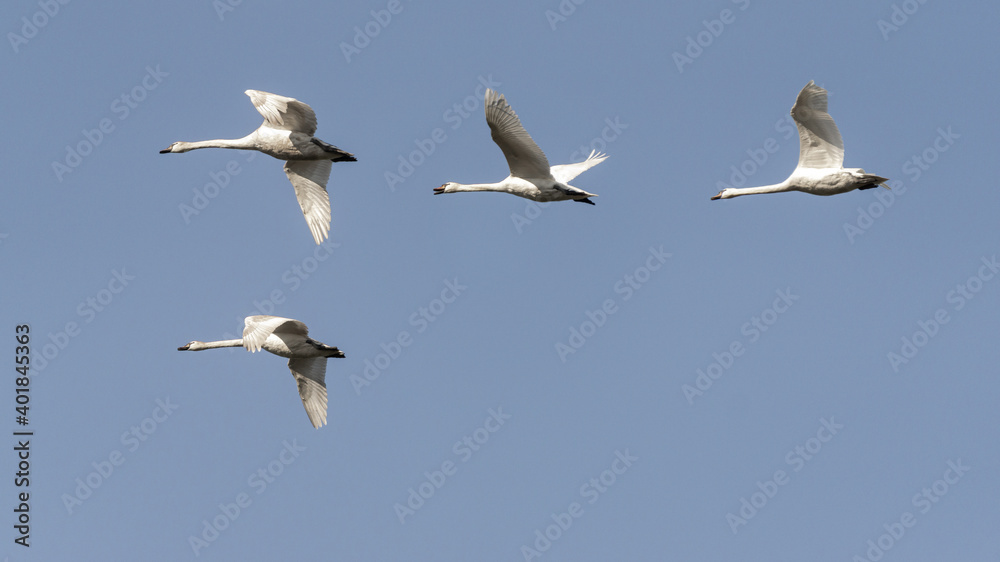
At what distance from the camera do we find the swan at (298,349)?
131 ft

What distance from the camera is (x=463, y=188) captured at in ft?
144

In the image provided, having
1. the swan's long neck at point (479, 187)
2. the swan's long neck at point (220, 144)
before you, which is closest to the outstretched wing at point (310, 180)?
the swan's long neck at point (220, 144)

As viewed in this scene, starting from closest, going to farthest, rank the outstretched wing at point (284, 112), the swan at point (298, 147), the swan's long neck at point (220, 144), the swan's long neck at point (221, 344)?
the outstretched wing at point (284, 112) < the swan at point (298, 147) < the swan's long neck at point (220, 144) < the swan's long neck at point (221, 344)

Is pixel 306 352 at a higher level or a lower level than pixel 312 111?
lower

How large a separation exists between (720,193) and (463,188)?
6.77 metres

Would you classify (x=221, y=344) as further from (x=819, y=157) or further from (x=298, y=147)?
(x=819, y=157)

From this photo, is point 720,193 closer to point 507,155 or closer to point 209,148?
point 507,155

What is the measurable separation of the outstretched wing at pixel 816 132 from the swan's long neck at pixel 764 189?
0.66 metres

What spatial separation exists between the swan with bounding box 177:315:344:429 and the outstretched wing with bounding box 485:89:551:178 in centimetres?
655

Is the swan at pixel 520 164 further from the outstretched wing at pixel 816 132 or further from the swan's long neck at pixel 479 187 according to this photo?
the outstretched wing at pixel 816 132

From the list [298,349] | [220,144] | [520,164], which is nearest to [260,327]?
[298,349]

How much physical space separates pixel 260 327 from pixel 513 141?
7.56 m

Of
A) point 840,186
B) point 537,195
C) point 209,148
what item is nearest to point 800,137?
point 840,186

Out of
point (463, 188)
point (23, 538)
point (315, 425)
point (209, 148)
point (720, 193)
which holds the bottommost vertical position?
point (23, 538)
